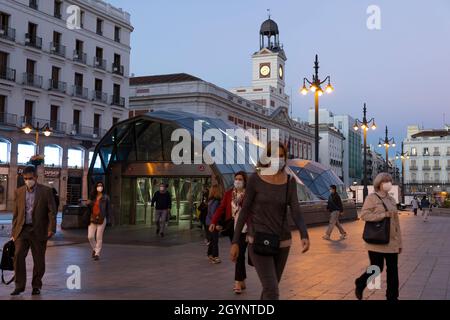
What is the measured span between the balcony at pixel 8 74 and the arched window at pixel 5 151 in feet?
15.5

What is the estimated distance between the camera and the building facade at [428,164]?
4616 inches

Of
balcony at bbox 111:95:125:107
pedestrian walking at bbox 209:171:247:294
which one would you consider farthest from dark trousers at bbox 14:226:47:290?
balcony at bbox 111:95:125:107

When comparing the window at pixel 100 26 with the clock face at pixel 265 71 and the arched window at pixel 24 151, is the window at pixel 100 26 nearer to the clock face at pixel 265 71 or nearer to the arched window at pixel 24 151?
the arched window at pixel 24 151

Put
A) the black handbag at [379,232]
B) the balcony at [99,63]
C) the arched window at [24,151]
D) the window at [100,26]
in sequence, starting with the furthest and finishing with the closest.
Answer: the window at [100,26], the balcony at [99,63], the arched window at [24,151], the black handbag at [379,232]

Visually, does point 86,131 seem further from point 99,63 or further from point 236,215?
point 236,215

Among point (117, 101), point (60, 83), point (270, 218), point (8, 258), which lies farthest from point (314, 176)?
point (117, 101)

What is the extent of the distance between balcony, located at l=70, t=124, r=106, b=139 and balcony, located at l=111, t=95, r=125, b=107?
331 centimetres

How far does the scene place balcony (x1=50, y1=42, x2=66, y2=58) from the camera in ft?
153

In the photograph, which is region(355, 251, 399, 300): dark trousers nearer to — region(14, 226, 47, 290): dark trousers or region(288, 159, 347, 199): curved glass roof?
region(14, 226, 47, 290): dark trousers

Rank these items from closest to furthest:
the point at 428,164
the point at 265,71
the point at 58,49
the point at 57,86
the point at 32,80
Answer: the point at 32,80 → the point at 57,86 → the point at 58,49 → the point at 265,71 → the point at 428,164

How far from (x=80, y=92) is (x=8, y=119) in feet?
29.1

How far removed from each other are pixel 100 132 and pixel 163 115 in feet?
105

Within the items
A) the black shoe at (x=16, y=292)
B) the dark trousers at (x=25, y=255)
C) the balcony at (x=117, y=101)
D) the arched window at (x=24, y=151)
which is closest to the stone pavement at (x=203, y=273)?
the black shoe at (x=16, y=292)

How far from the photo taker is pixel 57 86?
47.1m
